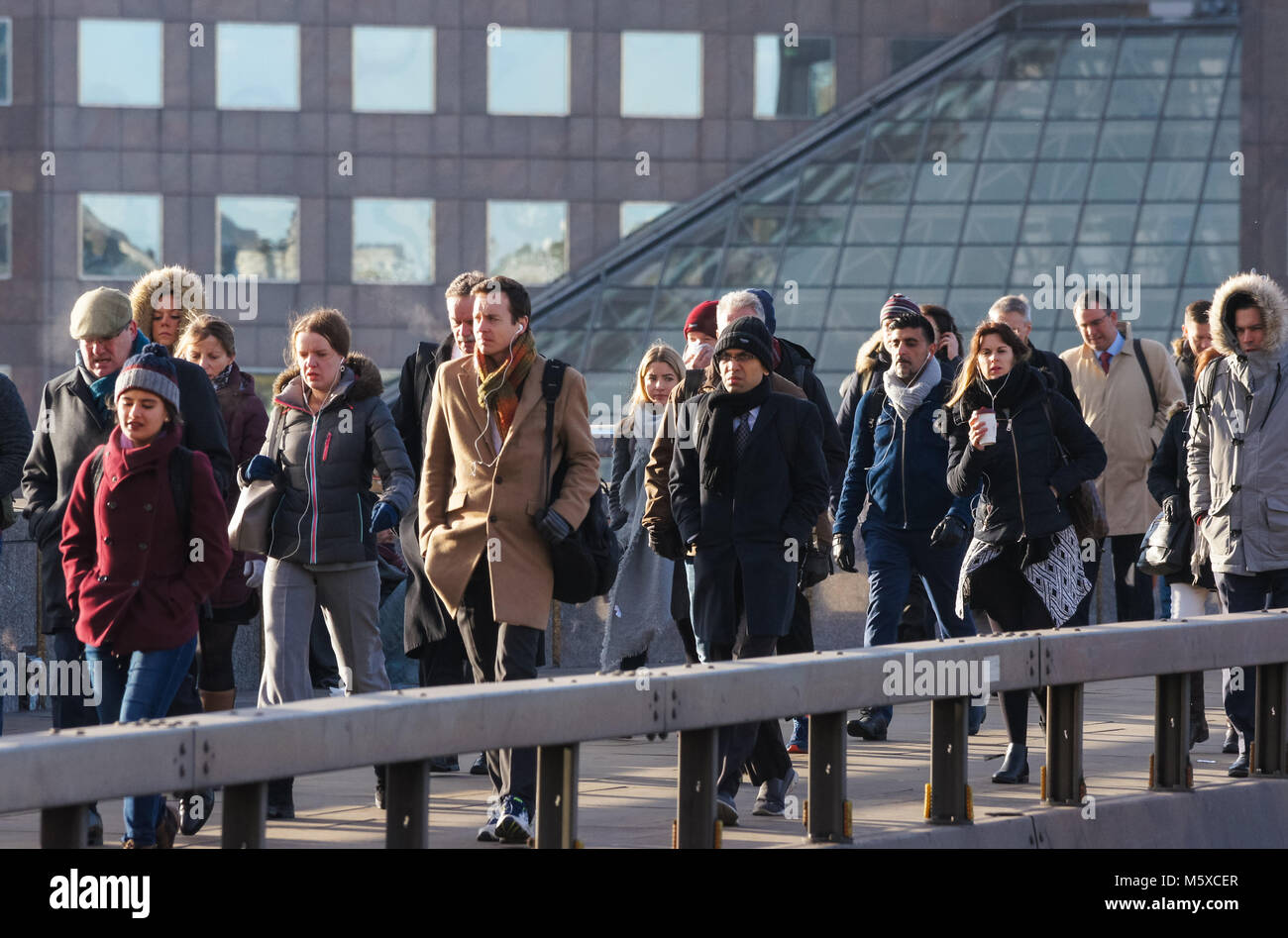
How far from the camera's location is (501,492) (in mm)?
7562

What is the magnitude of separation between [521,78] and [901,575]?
36033mm

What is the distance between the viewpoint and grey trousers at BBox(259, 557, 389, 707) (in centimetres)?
809

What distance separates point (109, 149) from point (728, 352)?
3822 cm

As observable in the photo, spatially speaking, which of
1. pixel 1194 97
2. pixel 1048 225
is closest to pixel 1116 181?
pixel 1048 225

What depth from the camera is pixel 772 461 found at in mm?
7973

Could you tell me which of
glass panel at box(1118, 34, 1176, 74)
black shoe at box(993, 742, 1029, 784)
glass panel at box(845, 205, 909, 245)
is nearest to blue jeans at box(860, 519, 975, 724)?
black shoe at box(993, 742, 1029, 784)

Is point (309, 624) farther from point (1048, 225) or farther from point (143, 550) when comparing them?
point (1048, 225)

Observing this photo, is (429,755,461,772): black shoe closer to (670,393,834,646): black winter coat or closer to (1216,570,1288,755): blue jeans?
(670,393,834,646): black winter coat

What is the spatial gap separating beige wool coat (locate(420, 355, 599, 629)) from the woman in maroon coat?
2.78ft

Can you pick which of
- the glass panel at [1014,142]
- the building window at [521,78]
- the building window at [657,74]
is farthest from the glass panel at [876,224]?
the building window at [521,78]

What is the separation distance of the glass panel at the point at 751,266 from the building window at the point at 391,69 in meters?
10.6

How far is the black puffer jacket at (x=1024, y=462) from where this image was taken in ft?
29.5

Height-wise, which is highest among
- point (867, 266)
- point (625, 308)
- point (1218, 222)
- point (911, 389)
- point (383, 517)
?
point (1218, 222)

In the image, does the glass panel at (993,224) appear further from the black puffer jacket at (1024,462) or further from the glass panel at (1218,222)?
the black puffer jacket at (1024,462)
